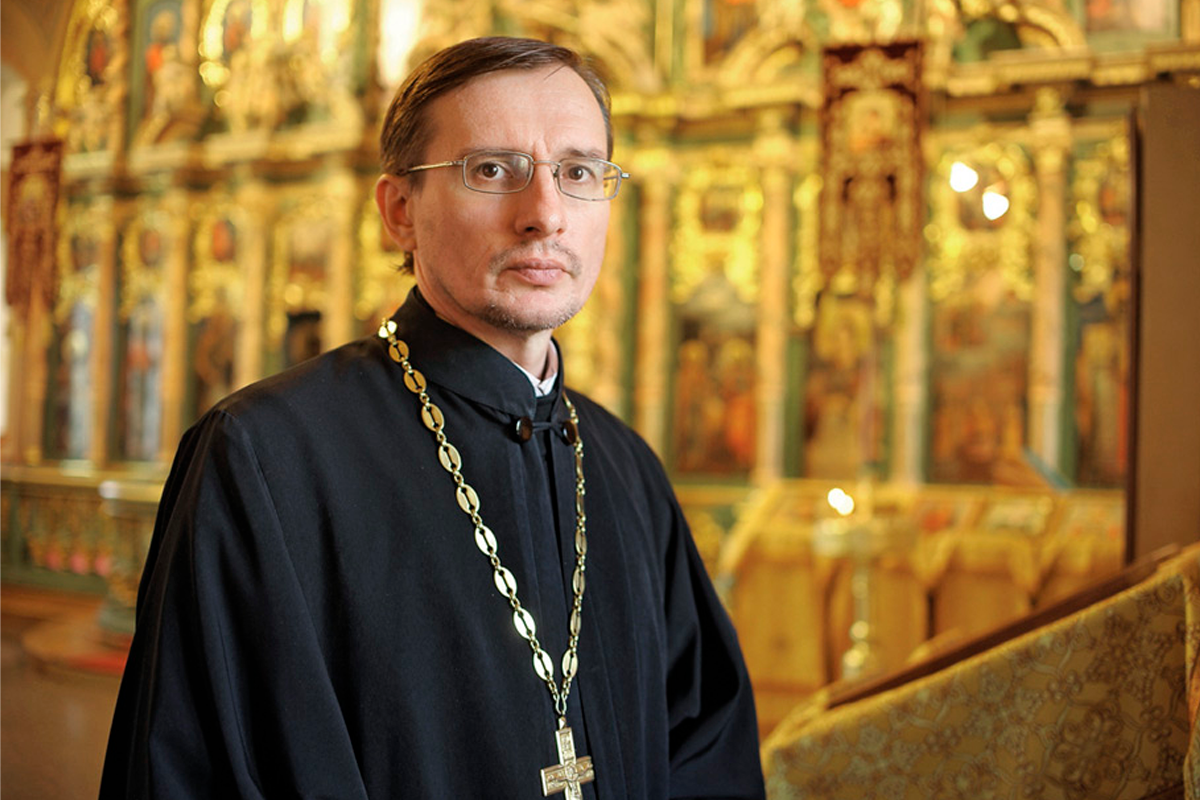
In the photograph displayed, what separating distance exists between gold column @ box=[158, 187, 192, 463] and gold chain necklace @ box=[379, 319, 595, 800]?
29.5 feet

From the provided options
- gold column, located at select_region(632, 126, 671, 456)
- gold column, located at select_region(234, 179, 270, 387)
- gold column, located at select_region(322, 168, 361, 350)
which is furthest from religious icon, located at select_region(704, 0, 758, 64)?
gold column, located at select_region(234, 179, 270, 387)

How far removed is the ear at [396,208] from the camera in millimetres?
1681

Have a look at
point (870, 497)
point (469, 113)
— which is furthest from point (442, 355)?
point (870, 497)

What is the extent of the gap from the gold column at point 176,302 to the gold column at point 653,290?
168 inches

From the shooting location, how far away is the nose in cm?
154

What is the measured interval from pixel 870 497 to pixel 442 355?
6.52 metres

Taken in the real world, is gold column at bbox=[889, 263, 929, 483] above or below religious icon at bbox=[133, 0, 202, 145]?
below

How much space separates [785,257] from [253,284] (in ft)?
15.9

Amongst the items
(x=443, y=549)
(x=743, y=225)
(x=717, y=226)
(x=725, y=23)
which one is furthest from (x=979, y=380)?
(x=443, y=549)

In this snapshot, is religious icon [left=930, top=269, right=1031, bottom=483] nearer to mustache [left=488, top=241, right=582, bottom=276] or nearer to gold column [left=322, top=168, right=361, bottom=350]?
gold column [left=322, top=168, right=361, bottom=350]

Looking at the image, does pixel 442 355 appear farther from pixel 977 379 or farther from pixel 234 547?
pixel 977 379

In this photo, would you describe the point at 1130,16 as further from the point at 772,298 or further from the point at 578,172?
the point at 578,172

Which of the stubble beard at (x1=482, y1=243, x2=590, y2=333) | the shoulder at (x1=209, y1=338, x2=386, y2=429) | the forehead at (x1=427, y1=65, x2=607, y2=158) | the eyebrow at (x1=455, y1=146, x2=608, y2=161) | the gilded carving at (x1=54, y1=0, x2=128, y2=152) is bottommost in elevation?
the shoulder at (x1=209, y1=338, x2=386, y2=429)

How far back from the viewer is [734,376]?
344 inches
